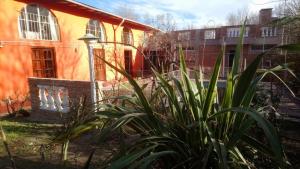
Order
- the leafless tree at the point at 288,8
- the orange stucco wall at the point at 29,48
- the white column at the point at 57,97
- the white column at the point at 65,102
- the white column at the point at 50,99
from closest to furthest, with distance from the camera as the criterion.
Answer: the leafless tree at the point at 288,8
the white column at the point at 65,102
the white column at the point at 57,97
the white column at the point at 50,99
the orange stucco wall at the point at 29,48

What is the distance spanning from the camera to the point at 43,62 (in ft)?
38.0

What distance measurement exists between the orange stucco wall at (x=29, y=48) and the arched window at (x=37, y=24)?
8.3 inches

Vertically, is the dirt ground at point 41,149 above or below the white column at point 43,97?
below

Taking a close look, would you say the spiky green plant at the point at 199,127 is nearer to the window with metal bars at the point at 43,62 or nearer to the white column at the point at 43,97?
the white column at the point at 43,97

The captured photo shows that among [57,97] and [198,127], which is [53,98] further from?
[198,127]

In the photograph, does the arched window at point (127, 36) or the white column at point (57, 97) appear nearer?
the white column at point (57, 97)

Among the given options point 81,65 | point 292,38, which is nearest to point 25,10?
point 81,65

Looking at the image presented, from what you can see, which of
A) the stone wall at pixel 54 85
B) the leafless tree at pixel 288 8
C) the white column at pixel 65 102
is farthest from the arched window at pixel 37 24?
the leafless tree at pixel 288 8

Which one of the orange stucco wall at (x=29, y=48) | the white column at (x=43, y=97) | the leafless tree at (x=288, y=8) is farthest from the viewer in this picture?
the orange stucco wall at (x=29, y=48)

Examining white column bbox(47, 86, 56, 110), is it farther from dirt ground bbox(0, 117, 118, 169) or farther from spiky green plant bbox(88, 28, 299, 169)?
spiky green plant bbox(88, 28, 299, 169)

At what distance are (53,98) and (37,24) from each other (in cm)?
472

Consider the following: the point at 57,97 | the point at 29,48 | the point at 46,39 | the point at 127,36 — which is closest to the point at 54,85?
the point at 57,97

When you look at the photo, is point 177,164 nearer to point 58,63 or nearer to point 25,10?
point 25,10

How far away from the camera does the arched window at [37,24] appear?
10.4 m
